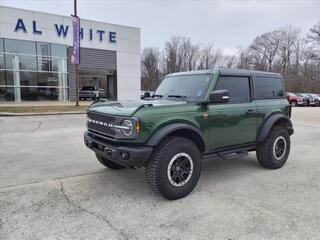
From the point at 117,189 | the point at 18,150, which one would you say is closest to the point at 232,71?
the point at 117,189

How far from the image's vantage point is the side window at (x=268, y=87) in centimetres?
537

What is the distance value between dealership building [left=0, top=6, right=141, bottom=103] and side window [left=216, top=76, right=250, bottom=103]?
2326 cm

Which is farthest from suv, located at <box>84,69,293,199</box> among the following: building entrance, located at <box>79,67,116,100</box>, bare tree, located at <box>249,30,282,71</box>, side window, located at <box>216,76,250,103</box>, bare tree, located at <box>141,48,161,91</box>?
bare tree, located at <box>249,30,282,71</box>

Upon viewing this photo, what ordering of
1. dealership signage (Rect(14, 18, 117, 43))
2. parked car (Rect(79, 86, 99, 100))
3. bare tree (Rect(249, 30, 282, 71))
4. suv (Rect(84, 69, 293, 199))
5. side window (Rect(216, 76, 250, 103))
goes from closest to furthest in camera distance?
suv (Rect(84, 69, 293, 199))
side window (Rect(216, 76, 250, 103))
dealership signage (Rect(14, 18, 117, 43))
parked car (Rect(79, 86, 99, 100))
bare tree (Rect(249, 30, 282, 71))

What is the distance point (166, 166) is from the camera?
386 centimetres

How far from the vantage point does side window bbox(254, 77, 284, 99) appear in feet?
17.6

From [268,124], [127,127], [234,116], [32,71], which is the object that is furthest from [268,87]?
[32,71]

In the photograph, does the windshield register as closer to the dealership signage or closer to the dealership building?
the dealership building

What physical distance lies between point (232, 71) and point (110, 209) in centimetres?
307

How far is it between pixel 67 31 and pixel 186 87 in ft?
77.6

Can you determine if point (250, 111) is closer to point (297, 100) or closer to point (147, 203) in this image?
point (147, 203)

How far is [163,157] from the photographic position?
383cm

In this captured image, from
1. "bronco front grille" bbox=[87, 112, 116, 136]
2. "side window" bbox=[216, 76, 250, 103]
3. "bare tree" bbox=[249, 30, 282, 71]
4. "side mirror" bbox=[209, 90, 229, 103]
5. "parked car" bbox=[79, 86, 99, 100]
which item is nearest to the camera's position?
"bronco front grille" bbox=[87, 112, 116, 136]

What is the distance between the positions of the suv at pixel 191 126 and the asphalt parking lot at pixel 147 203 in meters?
0.40
